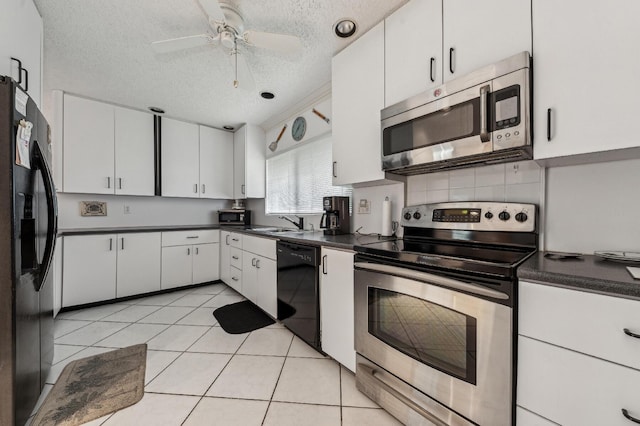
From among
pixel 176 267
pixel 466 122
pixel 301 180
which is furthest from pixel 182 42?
pixel 176 267

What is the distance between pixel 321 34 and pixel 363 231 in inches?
61.9

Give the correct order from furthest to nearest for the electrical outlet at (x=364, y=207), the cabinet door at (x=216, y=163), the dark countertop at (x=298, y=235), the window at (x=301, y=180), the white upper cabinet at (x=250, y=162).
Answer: the cabinet door at (x=216, y=163)
the white upper cabinet at (x=250, y=162)
the window at (x=301, y=180)
the electrical outlet at (x=364, y=207)
the dark countertop at (x=298, y=235)

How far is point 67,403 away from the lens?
53.9 inches

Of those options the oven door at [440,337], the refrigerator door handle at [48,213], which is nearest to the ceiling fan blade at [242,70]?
the refrigerator door handle at [48,213]

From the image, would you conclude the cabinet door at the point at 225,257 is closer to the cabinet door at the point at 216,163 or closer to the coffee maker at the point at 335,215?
the cabinet door at the point at 216,163

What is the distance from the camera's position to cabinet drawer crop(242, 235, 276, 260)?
2320 millimetres

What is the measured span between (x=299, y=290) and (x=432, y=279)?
1126 mm

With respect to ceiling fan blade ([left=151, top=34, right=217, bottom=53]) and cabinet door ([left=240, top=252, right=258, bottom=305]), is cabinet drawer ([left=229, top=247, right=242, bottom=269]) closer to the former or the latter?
cabinet door ([left=240, top=252, right=258, bottom=305])

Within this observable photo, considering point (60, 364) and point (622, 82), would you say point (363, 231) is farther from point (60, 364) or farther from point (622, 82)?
point (60, 364)

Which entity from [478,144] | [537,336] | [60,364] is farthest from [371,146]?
[60,364]

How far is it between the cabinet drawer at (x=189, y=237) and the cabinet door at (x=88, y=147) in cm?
87

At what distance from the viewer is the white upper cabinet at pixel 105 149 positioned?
2805 millimetres

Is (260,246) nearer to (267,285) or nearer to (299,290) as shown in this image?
(267,285)

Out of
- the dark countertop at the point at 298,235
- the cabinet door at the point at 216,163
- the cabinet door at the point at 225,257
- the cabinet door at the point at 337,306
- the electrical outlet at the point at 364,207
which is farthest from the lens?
the cabinet door at the point at 216,163
